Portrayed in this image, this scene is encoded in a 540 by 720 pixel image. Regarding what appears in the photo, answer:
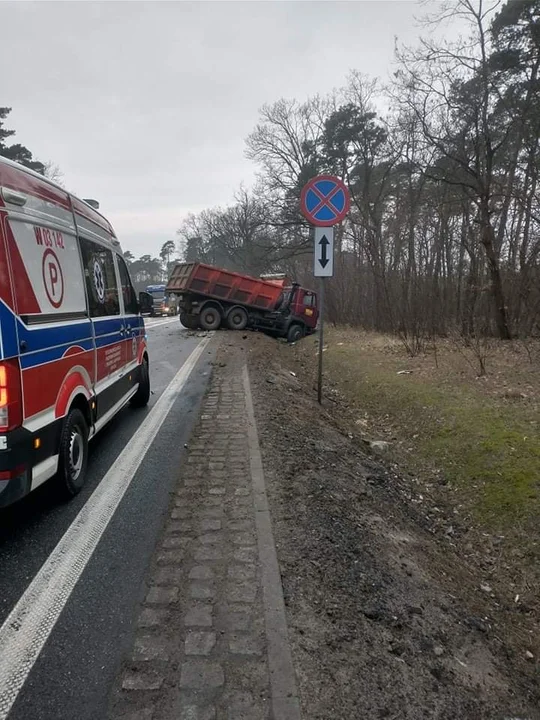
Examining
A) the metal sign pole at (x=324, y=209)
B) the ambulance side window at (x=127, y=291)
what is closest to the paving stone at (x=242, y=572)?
the metal sign pole at (x=324, y=209)

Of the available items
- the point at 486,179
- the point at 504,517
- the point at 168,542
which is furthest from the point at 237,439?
the point at 486,179

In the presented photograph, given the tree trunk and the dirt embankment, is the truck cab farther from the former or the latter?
the dirt embankment

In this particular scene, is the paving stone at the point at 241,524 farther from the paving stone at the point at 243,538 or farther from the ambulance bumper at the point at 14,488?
the ambulance bumper at the point at 14,488

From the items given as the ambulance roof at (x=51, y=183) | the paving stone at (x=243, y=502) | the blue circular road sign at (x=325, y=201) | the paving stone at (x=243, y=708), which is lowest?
the paving stone at (x=243, y=708)

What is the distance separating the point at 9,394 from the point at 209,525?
161 cm

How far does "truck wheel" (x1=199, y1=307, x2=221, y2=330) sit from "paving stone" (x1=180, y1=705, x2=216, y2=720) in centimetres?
1787

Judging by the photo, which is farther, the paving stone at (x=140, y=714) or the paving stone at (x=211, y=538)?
the paving stone at (x=211, y=538)

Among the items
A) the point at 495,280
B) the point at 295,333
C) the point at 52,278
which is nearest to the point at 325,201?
the point at 52,278

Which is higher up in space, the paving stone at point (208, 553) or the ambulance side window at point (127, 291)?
the ambulance side window at point (127, 291)

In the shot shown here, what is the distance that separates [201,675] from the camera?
2092 mm

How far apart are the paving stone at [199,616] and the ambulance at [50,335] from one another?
→ 1.38 m

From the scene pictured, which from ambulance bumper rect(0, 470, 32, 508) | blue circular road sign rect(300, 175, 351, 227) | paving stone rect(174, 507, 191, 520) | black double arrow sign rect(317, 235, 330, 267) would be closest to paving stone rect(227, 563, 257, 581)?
paving stone rect(174, 507, 191, 520)

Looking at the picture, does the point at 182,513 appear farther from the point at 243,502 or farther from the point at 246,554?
the point at 246,554

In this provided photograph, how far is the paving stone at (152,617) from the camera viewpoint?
7.94ft
